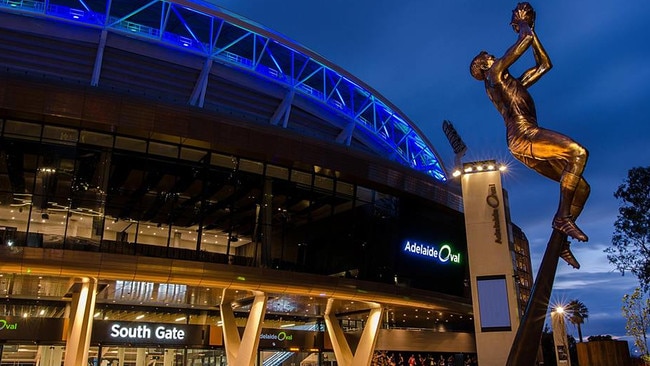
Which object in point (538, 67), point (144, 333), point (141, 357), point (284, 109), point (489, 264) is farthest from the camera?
point (284, 109)

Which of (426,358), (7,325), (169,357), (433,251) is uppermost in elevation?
(433,251)

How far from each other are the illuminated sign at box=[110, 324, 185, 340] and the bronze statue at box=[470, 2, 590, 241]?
25644 millimetres

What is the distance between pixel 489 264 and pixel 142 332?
23.2 metres

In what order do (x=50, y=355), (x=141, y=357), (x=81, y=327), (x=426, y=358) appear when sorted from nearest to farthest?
1. (x=81, y=327)
2. (x=50, y=355)
3. (x=141, y=357)
4. (x=426, y=358)

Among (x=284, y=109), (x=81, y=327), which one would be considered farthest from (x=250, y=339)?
(x=284, y=109)

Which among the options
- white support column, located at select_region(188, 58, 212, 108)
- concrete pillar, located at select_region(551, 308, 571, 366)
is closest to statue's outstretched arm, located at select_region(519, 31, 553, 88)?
concrete pillar, located at select_region(551, 308, 571, 366)

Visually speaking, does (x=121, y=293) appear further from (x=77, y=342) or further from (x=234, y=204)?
(x=234, y=204)

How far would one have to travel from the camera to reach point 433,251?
118ft

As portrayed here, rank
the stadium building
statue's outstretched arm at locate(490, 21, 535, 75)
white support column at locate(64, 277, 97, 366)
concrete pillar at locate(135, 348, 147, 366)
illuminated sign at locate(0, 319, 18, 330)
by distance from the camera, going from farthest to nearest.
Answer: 1. concrete pillar at locate(135, 348, 147, 366)
2. illuminated sign at locate(0, 319, 18, 330)
3. white support column at locate(64, 277, 97, 366)
4. the stadium building
5. statue's outstretched arm at locate(490, 21, 535, 75)

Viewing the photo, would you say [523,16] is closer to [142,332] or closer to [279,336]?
[142,332]

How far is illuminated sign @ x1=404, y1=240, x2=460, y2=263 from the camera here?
34.3 m

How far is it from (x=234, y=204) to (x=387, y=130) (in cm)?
3036

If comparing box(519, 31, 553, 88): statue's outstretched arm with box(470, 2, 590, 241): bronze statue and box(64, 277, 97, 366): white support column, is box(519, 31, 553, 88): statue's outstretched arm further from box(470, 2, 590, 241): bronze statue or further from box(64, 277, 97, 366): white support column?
box(64, 277, 97, 366): white support column

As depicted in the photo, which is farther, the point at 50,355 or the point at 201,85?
the point at 201,85
